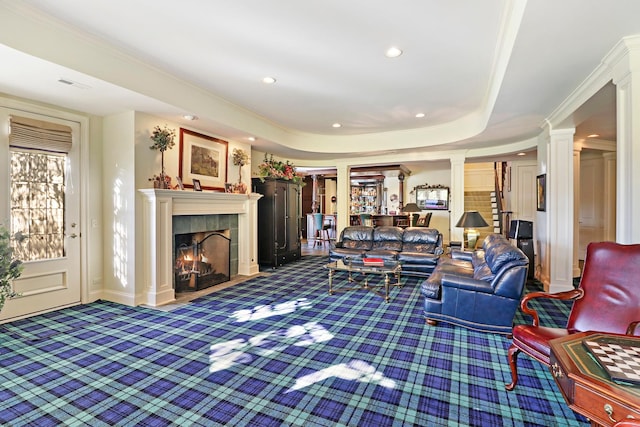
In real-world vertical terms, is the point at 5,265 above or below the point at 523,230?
below

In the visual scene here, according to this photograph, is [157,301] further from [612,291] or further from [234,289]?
[612,291]

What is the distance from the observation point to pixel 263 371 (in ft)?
8.28

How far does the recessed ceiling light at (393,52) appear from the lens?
10.6 ft

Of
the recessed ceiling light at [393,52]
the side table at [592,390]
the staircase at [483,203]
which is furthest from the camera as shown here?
the staircase at [483,203]

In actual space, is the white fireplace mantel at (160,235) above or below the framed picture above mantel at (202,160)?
below

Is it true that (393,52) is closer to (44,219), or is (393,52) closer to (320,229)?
(44,219)

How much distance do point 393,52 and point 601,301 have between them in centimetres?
281

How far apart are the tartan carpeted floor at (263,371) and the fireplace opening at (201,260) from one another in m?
0.96

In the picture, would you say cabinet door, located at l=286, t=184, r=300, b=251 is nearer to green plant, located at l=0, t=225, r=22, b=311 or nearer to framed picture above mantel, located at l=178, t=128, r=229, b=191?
framed picture above mantel, located at l=178, t=128, r=229, b=191

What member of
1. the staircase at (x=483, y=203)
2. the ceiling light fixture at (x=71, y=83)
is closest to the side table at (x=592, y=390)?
the ceiling light fixture at (x=71, y=83)

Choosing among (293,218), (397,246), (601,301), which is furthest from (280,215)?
(601,301)

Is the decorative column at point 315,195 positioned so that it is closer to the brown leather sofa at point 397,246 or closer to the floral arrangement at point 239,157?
the brown leather sofa at point 397,246

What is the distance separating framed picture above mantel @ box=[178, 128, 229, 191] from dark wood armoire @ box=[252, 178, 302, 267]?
1135mm

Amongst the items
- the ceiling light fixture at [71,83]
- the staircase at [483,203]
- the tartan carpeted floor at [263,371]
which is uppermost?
the ceiling light fixture at [71,83]
